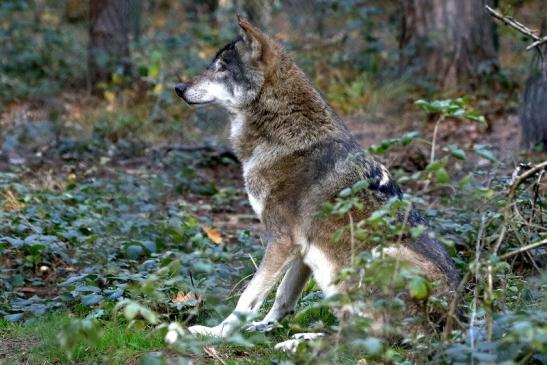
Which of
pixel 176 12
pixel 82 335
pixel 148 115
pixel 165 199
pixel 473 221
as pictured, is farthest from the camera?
pixel 176 12

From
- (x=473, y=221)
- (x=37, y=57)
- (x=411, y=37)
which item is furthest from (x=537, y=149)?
(x=37, y=57)

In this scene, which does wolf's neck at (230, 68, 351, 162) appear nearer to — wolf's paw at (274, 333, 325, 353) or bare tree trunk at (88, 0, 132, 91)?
wolf's paw at (274, 333, 325, 353)

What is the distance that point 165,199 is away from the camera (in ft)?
30.2

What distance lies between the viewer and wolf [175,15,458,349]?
5.18 metres

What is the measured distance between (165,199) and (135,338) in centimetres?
433

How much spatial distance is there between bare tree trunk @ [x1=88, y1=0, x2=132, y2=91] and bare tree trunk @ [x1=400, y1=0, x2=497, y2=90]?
4.51 m

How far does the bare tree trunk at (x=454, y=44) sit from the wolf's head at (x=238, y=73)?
22.1 ft

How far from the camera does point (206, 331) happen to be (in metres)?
5.18

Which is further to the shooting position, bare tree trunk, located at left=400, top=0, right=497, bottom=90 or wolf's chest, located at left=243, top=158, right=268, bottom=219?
bare tree trunk, located at left=400, top=0, right=497, bottom=90

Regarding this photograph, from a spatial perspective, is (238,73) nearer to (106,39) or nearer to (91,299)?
(91,299)

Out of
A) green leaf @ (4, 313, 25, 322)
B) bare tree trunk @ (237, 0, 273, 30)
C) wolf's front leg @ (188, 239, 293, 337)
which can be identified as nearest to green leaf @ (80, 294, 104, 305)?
green leaf @ (4, 313, 25, 322)

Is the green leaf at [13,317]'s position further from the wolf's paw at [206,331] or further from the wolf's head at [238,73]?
the wolf's head at [238,73]

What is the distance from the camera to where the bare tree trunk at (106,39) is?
526 inches

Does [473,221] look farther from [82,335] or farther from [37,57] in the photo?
[37,57]
